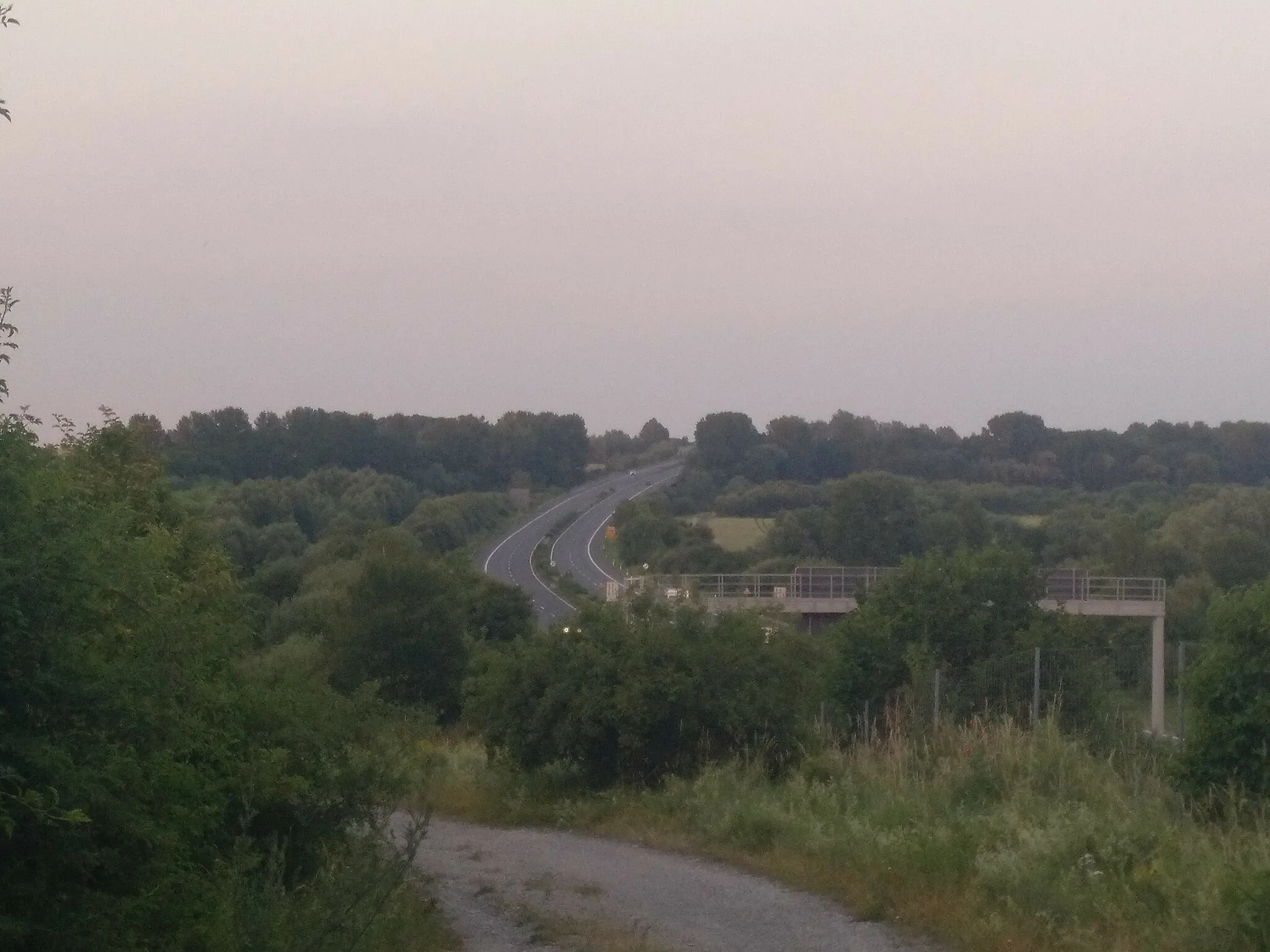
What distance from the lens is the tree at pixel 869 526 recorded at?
7206cm

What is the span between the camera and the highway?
69875 millimetres

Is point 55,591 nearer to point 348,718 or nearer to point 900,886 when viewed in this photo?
point 348,718

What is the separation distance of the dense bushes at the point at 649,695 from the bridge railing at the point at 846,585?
57.7ft

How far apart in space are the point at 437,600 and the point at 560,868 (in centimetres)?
2427

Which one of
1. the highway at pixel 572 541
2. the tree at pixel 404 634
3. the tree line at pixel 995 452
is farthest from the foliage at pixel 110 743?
the tree line at pixel 995 452

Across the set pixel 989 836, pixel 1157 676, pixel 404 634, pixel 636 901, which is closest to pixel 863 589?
pixel 1157 676

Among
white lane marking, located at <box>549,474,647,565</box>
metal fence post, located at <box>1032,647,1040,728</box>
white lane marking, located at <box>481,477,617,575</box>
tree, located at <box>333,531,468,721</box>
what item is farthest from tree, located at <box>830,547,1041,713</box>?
white lane marking, located at <box>549,474,647,565</box>

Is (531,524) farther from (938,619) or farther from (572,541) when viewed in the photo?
(938,619)

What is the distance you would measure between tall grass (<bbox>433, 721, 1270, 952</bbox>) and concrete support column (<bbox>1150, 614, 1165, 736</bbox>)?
9.73 feet

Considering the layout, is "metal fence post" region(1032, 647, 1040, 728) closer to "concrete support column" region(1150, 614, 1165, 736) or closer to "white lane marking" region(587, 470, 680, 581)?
"concrete support column" region(1150, 614, 1165, 736)

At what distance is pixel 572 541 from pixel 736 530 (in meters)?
12.4

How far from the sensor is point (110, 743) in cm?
584

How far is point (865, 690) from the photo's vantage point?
2655 centimetres

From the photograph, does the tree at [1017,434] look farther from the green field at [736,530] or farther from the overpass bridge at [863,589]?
the overpass bridge at [863,589]
